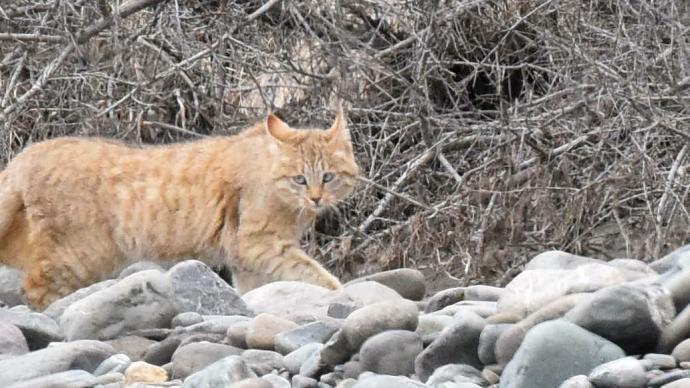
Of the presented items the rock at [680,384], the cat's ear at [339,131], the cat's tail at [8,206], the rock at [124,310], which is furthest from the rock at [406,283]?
the rock at [680,384]

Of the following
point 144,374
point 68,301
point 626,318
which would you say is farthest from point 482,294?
point 68,301

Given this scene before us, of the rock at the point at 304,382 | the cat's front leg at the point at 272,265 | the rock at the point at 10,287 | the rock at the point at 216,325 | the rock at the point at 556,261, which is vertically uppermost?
the rock at the point at 556,261

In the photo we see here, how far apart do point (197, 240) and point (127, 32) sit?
2.05m

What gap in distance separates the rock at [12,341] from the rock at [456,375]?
6.62 ft

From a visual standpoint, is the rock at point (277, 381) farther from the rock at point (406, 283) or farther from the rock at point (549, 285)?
the rock at point (406, 283)

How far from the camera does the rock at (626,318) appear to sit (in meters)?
4.63

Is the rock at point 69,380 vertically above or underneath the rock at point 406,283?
above

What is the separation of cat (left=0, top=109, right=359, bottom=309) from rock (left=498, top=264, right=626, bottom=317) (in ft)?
9.17

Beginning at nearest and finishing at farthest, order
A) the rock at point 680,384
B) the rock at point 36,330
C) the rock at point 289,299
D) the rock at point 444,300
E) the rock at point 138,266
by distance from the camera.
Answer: the rock at point 680,384, the rock at point 36,330, the rock at point 444,300, the rock at point 289,299, the rock at point 138,266

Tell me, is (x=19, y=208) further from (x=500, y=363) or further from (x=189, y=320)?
(x=500, y=363)

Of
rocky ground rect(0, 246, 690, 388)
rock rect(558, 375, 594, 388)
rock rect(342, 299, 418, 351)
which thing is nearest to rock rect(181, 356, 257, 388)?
rocky ground rect(0, 246, 690, 388)

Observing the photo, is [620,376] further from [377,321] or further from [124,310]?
[124,310]

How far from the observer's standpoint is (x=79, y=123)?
10.2 meters

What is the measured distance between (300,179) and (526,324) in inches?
145
